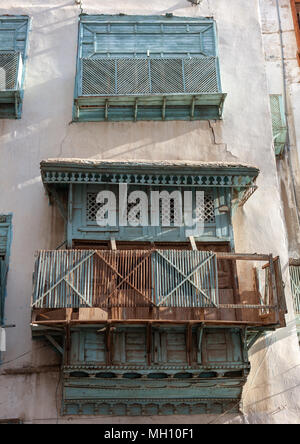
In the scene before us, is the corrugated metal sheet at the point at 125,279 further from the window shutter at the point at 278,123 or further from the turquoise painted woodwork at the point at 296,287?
the window shutter at the point at 278,123

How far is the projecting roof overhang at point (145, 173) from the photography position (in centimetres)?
1103

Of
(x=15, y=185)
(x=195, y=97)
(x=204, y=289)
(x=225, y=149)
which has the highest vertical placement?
(x=195, y=97)

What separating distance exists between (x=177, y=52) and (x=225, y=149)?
8.68ft

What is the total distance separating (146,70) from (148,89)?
55 centimetres

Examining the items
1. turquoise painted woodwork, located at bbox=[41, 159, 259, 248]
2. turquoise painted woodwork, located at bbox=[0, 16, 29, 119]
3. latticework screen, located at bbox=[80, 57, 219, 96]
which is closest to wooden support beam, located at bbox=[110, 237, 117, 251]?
turquoise painted woodwork, located at bbox=[41, 159, 259, 248]

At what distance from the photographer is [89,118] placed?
13.1 m

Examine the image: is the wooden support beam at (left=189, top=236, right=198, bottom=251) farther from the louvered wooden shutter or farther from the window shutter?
the window shutter

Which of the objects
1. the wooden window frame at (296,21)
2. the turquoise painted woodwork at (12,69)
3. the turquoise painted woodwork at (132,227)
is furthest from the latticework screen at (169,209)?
the wooden window frame at (296,21)

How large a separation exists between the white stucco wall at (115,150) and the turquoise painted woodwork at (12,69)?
209mm

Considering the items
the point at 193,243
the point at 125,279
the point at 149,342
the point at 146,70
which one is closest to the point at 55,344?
the point at 149,342

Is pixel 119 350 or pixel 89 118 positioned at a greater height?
pixel 89 118

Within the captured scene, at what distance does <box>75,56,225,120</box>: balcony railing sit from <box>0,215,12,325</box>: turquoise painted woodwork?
291 cm
